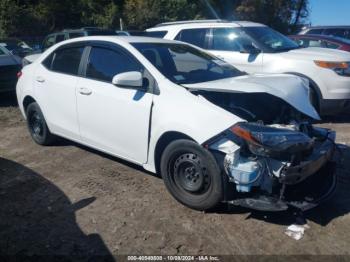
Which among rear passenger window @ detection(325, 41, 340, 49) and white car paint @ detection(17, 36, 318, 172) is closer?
white car paint @ detection(17, 36, 318, 172)

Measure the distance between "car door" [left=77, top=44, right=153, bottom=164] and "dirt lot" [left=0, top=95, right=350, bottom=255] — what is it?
0.46 metres

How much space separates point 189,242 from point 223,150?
2.87 feet

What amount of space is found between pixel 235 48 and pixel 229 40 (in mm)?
251

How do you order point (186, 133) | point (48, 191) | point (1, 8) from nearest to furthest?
1. point (186, 133)
2. point (48, 191)
3. point (1, 8)

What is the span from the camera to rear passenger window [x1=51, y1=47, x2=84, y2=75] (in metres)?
5.11

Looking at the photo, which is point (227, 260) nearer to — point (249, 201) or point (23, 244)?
point (249, 201)

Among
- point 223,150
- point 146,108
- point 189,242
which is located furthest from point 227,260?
point 146,108

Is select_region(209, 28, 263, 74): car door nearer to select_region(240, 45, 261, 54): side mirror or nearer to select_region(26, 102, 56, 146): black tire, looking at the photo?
select_region(240, 45, 261, 54): side mirror

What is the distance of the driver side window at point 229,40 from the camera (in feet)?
25.4

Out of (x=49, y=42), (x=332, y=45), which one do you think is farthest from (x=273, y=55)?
(x=49, y=42)

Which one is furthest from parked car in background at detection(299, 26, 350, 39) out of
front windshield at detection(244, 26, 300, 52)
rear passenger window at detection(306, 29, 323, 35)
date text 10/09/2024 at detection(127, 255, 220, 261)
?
date text 10/09/2024 at detection(127, 255, 220, 261)

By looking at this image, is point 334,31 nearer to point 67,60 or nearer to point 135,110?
point 67,60

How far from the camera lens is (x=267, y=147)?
3359 mm

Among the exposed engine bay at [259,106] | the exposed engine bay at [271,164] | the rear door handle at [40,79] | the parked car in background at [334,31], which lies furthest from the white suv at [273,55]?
the parked car in background at [334,31]
